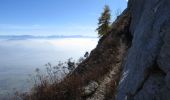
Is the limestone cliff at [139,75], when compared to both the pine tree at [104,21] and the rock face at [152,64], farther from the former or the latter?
the pine tree at [104,21]

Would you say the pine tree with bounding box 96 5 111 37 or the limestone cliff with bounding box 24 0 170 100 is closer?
the limestone cliff with bounding box 24 0 170 100

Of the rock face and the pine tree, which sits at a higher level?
the pine tree

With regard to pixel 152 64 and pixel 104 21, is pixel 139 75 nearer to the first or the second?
pixel 152 64

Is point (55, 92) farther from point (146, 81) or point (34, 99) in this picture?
point (146, 81)

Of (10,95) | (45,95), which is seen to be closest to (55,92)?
(45,95)

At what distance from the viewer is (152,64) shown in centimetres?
741

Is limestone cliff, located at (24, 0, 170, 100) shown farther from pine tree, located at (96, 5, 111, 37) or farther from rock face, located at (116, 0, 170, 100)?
pine tree, located at (96, 5, 111, 37)

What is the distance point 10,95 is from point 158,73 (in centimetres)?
663

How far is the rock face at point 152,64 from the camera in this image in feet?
22.3

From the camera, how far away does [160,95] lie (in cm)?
668

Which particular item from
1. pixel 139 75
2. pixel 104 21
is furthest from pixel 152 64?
pixel 104 21

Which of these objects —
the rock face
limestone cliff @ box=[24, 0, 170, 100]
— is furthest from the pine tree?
the rock face

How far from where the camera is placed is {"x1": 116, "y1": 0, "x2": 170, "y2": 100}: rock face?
6.80 metres

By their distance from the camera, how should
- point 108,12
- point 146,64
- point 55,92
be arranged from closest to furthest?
point 146,64
point 55,92
point 108,12
